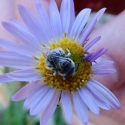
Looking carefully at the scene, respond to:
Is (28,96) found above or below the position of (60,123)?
above

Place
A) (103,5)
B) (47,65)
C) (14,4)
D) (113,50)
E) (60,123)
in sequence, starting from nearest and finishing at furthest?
(47,65), (113,50), (14,4), (103,5), (60,123)

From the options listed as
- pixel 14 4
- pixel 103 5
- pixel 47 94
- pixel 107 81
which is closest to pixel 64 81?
pixel 47 94

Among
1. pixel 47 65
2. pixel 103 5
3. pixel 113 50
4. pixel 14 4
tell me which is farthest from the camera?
pixel 103 5

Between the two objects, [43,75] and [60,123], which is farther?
[60,123]

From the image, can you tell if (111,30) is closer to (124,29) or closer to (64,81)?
(124,29)
